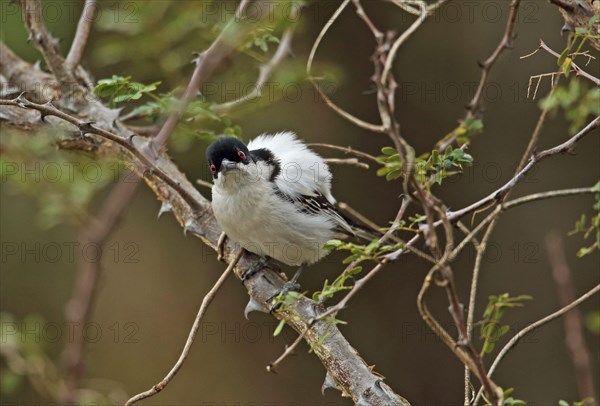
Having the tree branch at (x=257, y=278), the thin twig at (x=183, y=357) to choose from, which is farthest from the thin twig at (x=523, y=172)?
the thin twig at (x=183, y=357)

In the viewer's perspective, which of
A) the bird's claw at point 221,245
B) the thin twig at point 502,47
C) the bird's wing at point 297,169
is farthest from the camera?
the bird's wing at point 297,169

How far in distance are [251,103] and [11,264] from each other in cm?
489

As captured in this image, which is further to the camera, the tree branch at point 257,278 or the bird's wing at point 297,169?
the bird's wing at point 297,169

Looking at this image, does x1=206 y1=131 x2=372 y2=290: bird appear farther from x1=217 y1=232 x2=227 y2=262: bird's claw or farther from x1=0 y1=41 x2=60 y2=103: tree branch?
x1=0 y1=41 x2=60 y2=103: tree branch

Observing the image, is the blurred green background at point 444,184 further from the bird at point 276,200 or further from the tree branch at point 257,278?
the tree branch at point 257,278

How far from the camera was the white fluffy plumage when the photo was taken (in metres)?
4.23

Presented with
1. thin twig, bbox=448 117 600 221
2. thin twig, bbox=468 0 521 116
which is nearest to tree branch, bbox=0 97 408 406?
thin twig, bbox=448 117 600 221

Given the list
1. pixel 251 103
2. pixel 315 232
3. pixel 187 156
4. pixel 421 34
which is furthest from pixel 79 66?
pixel 421 34

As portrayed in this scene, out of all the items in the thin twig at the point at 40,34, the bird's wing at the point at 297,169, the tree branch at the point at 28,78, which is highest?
the tree branch at the point at 28,78

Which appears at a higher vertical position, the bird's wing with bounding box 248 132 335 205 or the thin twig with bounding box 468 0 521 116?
the bird's wing with bounding box 248 132 335 205

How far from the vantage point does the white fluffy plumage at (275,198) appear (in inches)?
166

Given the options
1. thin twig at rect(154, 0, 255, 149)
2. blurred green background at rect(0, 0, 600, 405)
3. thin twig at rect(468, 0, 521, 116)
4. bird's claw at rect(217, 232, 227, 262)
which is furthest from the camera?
blurred green background at rect(0, 0, 600, 405)

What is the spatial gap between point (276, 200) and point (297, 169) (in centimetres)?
26

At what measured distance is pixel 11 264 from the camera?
26.8 ft
